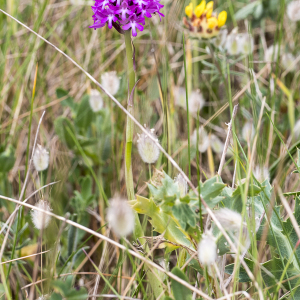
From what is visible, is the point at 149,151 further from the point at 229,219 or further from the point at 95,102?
the point at 95,102

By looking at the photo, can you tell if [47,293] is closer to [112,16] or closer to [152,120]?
[112,16]

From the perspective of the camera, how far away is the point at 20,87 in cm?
183

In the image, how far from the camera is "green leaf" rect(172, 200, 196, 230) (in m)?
0.76

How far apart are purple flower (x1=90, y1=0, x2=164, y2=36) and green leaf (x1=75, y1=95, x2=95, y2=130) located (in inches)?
28.4

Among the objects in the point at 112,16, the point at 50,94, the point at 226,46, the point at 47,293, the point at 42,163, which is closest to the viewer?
the point at 47,293

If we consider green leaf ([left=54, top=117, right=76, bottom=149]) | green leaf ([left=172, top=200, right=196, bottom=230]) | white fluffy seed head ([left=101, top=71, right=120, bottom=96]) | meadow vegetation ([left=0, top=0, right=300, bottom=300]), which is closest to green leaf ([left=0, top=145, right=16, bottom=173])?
meadow vegetation ([left=0, top=0, right=300, bottom=300])

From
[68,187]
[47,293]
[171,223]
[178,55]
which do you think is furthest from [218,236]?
[178,55]

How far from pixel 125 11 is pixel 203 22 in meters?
0.73

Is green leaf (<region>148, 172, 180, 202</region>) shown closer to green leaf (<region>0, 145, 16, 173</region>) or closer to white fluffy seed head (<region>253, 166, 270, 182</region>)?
white fluffy seed head (<region>253, 166, 270, 182</region>)

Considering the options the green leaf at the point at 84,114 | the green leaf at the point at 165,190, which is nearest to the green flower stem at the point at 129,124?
the green leaf at the point at 165,190

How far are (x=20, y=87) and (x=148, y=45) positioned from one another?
0.84 meters

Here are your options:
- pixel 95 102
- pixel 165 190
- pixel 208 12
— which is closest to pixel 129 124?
pixel 165 190

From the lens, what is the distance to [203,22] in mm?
1528

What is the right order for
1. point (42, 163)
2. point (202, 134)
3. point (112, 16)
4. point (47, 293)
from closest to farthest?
point (47, 293), point (112, 16), point (42, 163), point (202, 134)
